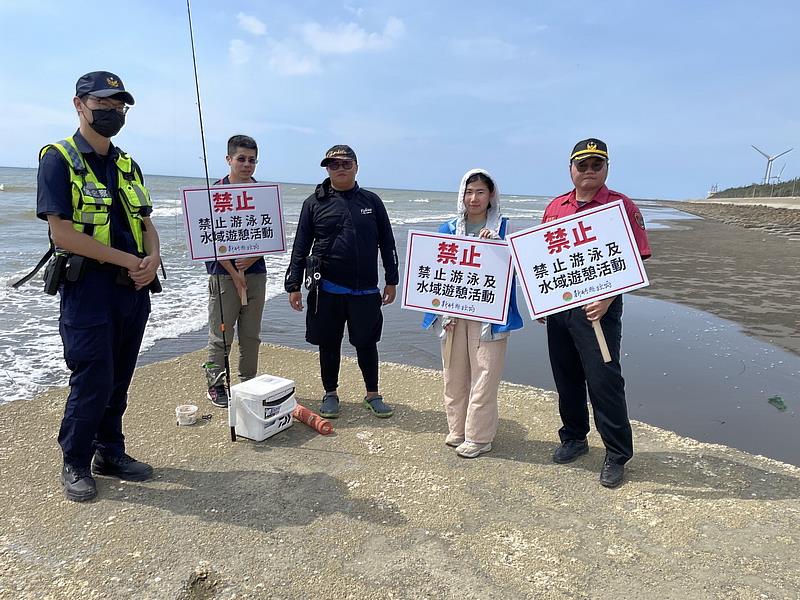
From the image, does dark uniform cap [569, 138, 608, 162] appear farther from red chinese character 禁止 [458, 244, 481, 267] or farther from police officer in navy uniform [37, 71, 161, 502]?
police officer in navy uniform [37, 71, 161, 502]

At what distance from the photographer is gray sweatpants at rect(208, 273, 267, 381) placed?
4.82 metres

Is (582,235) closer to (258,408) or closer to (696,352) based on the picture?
(258,408)

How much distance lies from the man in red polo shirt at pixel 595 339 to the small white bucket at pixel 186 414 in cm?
298

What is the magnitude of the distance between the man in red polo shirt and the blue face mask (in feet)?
9.49

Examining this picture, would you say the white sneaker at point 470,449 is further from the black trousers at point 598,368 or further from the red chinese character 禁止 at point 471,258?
the red chinese character 禁止 at point 471,258

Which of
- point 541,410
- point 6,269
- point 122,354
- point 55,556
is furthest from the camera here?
point 6,269

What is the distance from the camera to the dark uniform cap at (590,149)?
3443 mm

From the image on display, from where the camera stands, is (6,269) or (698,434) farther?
(6,269)

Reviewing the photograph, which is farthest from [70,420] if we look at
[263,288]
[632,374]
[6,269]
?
[6,269]

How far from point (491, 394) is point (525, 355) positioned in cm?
325

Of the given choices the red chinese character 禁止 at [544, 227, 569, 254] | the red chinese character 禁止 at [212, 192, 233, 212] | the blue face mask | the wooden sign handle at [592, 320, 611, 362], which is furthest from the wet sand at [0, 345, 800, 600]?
the blue face mask

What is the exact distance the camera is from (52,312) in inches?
325

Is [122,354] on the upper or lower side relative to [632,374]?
upper

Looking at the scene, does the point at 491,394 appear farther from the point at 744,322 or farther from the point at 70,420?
the point at 744,322
